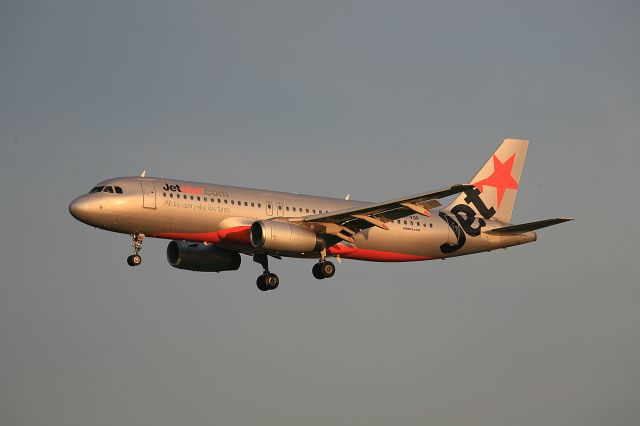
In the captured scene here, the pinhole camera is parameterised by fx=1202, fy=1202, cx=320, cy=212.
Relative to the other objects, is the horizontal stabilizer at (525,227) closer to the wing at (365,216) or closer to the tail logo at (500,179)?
the tail logo at (500,179)

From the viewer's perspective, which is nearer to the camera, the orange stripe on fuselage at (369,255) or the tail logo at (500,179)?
the orange stripe on fuselage at (369,255)

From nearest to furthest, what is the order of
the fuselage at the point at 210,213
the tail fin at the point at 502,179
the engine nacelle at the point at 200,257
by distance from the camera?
the fuselage at the point at 210,213, the engine nacelle at the point at 200,257, the tail fin at the point at 502,179

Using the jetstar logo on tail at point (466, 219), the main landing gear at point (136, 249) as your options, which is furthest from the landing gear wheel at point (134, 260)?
the jetstar logo on tail at point (466, 219)

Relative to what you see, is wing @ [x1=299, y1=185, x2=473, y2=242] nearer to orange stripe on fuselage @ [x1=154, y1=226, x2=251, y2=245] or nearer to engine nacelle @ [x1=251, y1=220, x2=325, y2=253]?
engine nacelle @ [x1=251, y1=220, x2=325, y2=253]

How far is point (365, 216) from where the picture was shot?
57.2 meters

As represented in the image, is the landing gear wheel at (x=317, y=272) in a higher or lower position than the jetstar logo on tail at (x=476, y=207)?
lower

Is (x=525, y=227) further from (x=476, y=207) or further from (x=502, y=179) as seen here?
(x=502, y=179)

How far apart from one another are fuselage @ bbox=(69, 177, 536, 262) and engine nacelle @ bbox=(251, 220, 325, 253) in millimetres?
922

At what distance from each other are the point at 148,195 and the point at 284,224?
652cm

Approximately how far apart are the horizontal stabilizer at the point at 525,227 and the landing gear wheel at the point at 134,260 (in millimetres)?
19276

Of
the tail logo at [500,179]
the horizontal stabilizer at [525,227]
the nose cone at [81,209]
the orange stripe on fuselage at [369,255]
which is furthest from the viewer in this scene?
the tail logo at [500,179]

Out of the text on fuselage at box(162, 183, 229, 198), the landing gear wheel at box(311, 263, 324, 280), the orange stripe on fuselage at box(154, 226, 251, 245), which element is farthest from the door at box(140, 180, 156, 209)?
the landing gear wheel at box(311, 263, 324, 280)

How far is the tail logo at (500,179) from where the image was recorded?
67750 millimetres

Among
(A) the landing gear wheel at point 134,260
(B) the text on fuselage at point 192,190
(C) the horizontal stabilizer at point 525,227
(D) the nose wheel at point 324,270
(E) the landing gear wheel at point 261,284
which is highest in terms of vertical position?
(C) the horizontal stabilizer at point 525,227
